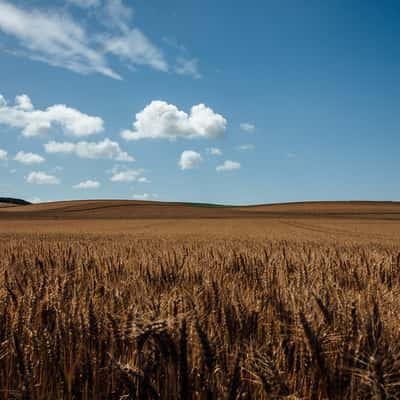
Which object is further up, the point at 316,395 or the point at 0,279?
the point at 0,279

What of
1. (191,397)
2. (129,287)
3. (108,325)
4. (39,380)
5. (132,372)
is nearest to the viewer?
(132,372)

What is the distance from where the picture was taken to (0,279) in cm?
267

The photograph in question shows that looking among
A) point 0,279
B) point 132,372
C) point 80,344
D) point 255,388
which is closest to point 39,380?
→ point 80,344

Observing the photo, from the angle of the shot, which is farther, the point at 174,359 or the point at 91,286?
the point at 91,286

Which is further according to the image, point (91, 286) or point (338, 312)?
point (91, 286)

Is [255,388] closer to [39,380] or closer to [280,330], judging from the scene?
[280,330]

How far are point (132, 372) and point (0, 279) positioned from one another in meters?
2.00

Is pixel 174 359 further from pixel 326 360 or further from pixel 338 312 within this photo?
pixel 338 312

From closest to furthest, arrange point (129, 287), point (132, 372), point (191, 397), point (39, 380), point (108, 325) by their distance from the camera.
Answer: point (132, 372) → point (191, 397) → point (39, 380) → point (108, 325) → point (129, 287)

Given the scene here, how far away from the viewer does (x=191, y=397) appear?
1.25m

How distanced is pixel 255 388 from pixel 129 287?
1454 mm

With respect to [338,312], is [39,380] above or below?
below

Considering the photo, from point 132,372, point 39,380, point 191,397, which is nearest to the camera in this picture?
point 132,372

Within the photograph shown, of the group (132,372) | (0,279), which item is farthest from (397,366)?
(0,279)
